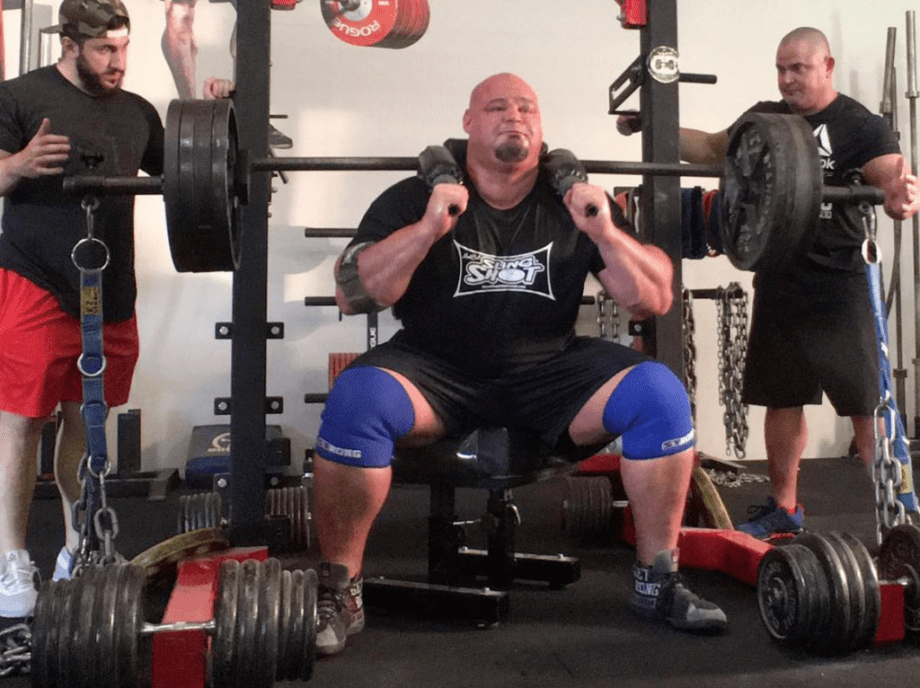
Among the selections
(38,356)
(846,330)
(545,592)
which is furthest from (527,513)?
(38,356)

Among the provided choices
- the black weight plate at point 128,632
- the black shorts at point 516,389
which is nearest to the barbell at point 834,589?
the black shorts at point 516,389

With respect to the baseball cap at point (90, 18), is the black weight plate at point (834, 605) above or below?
below

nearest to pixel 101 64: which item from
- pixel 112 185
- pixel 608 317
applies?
pixel 112 185

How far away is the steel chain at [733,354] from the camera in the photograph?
3.50 m

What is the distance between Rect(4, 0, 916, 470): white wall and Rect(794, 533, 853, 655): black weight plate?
2489mm

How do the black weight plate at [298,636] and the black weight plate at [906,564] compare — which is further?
the black weight plate at [906,564]

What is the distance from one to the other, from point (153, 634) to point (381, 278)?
777mm

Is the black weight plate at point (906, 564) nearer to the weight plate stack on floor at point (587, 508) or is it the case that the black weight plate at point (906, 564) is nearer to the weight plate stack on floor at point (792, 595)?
the weight plate stack on floor at point (792, 595)

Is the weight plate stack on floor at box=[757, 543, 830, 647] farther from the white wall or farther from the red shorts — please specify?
the white wall

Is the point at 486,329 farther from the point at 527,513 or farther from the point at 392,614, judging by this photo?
the point at 527,513

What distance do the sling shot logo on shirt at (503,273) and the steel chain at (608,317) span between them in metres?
1.65

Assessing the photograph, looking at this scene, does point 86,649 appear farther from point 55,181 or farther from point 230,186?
point 55,181

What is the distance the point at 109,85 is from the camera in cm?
210

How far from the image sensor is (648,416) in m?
1.77
